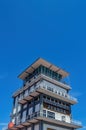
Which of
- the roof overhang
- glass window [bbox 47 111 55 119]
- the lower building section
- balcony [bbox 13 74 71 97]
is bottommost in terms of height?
the lower building section

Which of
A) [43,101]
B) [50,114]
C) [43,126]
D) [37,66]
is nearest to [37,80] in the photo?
[37,66]

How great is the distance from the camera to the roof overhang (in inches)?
2003

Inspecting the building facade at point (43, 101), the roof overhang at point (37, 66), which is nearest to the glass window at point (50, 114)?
the building facade at point (43, 101)

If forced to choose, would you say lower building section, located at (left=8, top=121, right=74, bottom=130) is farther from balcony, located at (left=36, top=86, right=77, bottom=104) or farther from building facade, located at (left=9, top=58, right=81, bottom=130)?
balcony, located at (left=36, top=86, right=77, bottom=104)

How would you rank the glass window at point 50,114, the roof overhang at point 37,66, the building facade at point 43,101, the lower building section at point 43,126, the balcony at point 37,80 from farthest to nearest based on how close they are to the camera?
the roof overhang at point 37,66
the balcony at point 37,80
the glass window at point 50,114
the building facade at point 43,101
the lower building section at point 43,126

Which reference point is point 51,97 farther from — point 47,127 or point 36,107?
point 47,127

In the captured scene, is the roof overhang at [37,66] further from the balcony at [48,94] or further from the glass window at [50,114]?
the glass window at [50,114]

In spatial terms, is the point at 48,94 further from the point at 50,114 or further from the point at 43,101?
the point at 50,114

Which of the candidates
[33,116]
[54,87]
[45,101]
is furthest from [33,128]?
[54,87]

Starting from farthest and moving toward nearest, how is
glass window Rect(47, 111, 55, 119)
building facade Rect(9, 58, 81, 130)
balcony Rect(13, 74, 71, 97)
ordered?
balcony Rect(13, 74, 71, 97) → glass window Rect(47, 111, 55, 119) → building facade Rect(9, 58, 81, 130)

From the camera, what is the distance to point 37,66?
52.4 meters

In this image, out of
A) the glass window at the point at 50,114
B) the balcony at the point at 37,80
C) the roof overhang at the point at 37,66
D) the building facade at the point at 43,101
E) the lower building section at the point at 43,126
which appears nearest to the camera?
the lower building section at the point at 43,126

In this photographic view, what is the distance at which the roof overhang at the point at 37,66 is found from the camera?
2003 inches

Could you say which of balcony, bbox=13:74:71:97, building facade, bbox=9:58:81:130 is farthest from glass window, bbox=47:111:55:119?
balcony, bbox=13:74:71:97
